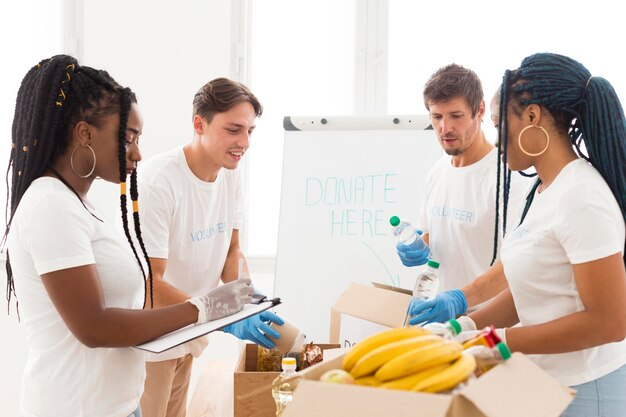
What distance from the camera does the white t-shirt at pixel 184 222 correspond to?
6.57 feet

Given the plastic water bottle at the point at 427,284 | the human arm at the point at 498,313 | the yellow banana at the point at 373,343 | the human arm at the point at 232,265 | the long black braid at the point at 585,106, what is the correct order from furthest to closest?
the human arm at the point at 232,265, the plastic water bottle at the point at 427,284, the human arm at the point at 498,313, the long black braid at the point at 585,106, the yellow banana at the point at 373,343

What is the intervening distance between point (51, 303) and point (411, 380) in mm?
826

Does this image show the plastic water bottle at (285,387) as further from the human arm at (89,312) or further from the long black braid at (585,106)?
the long black braid at (585,106)

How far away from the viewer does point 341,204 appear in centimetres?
260

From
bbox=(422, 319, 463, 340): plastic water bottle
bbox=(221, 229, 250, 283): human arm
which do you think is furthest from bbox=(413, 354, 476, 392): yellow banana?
bbox=(221, 229, 250, 283): human arm

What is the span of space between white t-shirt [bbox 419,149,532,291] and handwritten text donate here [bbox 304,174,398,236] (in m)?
0.37

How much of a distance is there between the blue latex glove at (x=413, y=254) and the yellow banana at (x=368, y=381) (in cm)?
134

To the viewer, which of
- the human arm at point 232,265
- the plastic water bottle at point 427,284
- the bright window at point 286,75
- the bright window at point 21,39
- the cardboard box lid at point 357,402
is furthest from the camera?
the bright window at point 286,75

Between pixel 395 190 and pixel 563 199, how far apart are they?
143 cm

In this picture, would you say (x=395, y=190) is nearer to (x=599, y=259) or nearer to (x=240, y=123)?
(x=240, y=123)

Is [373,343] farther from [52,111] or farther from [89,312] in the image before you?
[52,111]

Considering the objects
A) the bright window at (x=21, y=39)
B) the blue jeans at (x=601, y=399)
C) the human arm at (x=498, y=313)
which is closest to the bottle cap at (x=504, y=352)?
the blue jeans at (x=601, y=399)

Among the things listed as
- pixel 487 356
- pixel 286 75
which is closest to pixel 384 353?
pixel 487 356

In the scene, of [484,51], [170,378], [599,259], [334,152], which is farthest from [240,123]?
[484,51]
